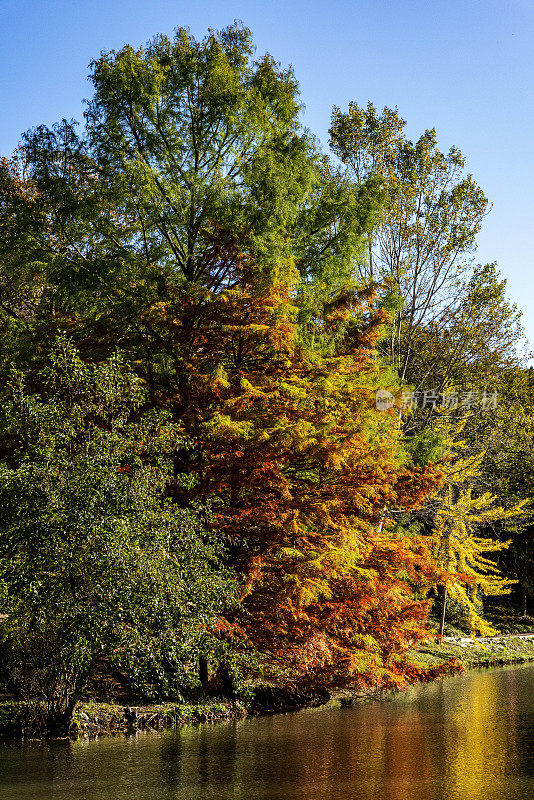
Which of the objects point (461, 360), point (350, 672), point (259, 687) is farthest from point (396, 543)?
point (461, 360)

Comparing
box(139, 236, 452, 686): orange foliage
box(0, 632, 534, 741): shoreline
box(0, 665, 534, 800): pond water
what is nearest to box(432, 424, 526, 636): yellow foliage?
box(0, 632, 534, 741): shoreline

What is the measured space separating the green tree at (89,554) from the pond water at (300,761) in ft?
3.52

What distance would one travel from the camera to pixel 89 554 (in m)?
10.1

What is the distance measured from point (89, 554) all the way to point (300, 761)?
4.02 metres

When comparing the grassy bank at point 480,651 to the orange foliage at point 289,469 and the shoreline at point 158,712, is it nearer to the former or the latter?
the shoreline at point 158,712

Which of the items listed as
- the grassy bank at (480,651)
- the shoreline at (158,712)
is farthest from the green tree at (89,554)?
the grassy bank at (480,651)

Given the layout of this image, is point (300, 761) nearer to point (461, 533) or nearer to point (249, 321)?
point (249, 321)

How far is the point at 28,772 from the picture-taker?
8.95 metres

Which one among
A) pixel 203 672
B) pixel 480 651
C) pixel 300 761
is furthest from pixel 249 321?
pixel 480 651

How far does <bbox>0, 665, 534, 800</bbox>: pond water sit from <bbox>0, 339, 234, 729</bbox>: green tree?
3.52 feet

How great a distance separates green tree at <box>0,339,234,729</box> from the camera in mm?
10164

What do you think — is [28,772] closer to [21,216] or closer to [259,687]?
[259,687]

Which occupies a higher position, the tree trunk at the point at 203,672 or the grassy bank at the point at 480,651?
the tree trunk at the point at 203,672

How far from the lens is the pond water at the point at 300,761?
27.3 ft
